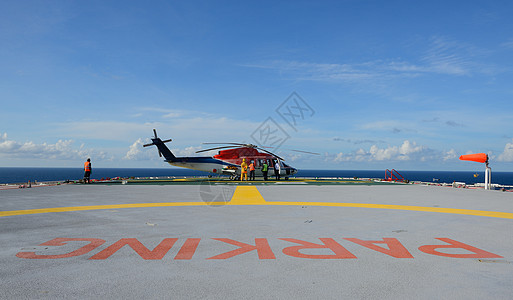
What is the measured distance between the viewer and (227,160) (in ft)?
112

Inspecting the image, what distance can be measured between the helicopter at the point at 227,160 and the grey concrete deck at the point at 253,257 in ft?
74.6

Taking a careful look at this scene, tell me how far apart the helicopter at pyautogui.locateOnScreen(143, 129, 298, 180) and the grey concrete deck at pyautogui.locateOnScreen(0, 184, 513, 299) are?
22752 mm

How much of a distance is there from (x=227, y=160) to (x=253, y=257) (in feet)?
92.2

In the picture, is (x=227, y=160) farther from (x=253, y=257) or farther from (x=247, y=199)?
(x=253, y=257)

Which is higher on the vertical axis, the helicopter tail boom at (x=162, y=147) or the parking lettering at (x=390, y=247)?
the helicopter tail boom at (x=162, y=147)

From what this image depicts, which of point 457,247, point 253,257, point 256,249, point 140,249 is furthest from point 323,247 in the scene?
point 140,249

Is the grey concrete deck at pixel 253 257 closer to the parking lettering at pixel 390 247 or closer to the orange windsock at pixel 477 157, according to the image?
the parking lettering at pixel 390 247

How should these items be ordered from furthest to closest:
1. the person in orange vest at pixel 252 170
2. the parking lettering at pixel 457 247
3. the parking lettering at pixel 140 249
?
the person in orange vest at pixel 252 170
the parking lettering at pixel 457 247
the parking lettering at pixel 140 249

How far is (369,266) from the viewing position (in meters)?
5.61

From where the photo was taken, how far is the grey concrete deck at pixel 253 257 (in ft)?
15.1

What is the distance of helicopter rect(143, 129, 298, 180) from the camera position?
3362 cm

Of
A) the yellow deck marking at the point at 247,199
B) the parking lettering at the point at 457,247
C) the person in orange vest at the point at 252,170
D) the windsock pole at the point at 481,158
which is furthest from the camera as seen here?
the person in orange vest at the point at 252,170

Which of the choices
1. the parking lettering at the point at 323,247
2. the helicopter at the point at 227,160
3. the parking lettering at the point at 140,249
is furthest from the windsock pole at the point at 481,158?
the parking lettering at the point at 140,249

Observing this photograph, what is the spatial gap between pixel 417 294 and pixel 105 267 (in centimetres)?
451
